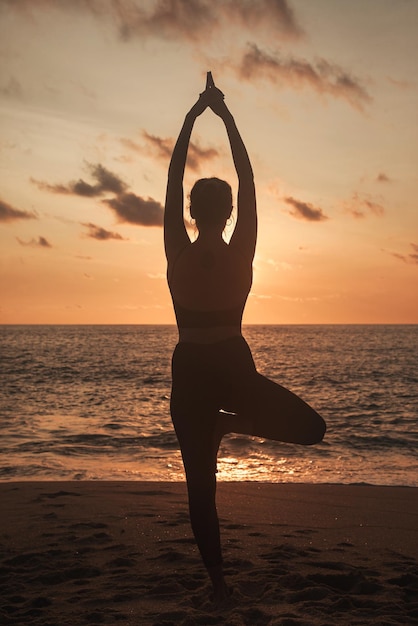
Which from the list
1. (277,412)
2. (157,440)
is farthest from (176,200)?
(157,440)

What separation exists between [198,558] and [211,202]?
128 inches

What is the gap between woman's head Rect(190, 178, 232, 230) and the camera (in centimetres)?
423

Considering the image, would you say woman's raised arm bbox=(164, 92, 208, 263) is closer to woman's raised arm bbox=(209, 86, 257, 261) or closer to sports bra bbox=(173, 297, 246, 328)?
woman's raised arm bbox=(209, 86, 257, 261)

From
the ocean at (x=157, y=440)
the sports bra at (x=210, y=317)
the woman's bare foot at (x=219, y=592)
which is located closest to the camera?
the sports bra at (x=210, y=317)

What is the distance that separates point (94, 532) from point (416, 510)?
3.94 m

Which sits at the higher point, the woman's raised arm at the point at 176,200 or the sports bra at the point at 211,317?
the woman's raised arm at the point at 176,200

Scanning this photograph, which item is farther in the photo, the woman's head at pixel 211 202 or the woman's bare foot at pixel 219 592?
the woman's bare foot at pixel 219 592

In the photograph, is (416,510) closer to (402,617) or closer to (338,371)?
(402,617)

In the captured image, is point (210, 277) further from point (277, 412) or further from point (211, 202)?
point (277, 412)

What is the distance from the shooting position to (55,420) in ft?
60.4

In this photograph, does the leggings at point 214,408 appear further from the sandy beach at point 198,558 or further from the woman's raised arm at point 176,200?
the sandy beach at point 198,558

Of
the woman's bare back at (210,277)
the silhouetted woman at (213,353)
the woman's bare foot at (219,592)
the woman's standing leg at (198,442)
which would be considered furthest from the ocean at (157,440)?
the woman's bare back at (210,277)

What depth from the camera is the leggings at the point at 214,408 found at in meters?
3.96

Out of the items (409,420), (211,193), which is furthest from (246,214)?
(409,420)
